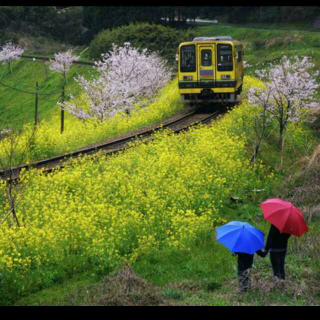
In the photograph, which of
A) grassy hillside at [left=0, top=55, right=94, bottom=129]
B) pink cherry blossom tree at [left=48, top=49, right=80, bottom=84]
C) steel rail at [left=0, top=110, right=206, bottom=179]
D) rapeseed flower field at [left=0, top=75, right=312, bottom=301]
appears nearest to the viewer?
rapeseed flower field at [left=0, top=75, right=312, bottom=301]

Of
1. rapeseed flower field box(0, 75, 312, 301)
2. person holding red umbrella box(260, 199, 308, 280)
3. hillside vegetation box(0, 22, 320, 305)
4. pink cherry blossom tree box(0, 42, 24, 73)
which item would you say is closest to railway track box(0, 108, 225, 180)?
rapeseed flower field box(0, 75, 312, 301)

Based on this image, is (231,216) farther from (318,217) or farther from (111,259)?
(111,259)

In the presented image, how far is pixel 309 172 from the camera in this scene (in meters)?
15.2

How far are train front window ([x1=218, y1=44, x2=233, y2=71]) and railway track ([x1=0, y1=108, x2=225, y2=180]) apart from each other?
192 cm

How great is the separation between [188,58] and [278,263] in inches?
561

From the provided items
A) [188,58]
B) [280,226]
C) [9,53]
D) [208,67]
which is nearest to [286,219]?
[280,226]

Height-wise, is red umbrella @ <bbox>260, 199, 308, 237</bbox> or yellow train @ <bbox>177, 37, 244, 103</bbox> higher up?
yellow train @ <bbox>177, 37, 244, 103</bbox>

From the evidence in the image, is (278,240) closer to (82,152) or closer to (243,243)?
(243,243)

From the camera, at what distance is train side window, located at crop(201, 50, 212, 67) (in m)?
21.5

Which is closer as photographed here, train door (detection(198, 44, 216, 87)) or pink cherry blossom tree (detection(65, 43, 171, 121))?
train door (detection(198, 44, 216, 87))

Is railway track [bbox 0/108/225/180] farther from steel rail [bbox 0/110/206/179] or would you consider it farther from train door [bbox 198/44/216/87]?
train door [bbox 198/44/216/87]

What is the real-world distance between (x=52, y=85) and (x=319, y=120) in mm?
33633

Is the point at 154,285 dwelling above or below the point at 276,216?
below
